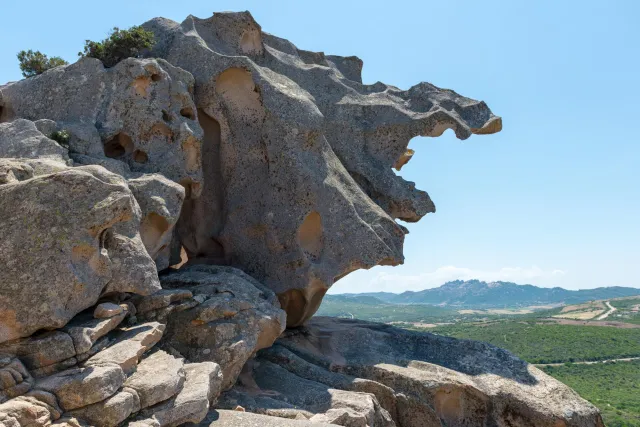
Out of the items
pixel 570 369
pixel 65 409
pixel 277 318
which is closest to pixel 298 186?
pixel 277 318

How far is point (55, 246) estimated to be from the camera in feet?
35.2

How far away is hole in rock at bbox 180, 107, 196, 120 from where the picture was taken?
61.6 ft

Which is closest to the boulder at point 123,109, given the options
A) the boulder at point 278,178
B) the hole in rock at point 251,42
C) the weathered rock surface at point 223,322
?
the boulder at point 278,178

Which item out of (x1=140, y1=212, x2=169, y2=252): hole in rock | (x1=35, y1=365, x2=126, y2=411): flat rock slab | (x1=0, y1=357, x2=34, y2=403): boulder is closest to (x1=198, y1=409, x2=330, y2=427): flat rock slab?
(x1=35, y1=365, x2=126, y2=411): flat rock slab

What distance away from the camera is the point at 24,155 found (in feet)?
46.4

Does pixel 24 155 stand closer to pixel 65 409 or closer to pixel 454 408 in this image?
pixel 65 409

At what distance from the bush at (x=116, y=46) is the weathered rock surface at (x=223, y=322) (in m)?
8.42

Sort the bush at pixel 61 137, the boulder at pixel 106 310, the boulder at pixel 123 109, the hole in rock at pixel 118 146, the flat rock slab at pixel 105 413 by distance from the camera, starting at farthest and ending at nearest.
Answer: the hole in rock at pixel 118 146, the boulder at pixel 123 109, the bush at pixel 61 137, the boulder at pixel 106 310, the flat rock slab at pixel 105 413

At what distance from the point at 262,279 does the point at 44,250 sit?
942cm

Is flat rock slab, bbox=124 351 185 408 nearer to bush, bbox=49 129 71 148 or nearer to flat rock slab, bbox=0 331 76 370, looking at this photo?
flat rock slab, bbox=0 331 76 370

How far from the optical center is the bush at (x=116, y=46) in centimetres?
1902

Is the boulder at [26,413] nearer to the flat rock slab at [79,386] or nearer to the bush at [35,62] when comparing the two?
the flat rock slab at [79,386]

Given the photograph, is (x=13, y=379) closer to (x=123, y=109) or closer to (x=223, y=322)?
(x=223, y=322)

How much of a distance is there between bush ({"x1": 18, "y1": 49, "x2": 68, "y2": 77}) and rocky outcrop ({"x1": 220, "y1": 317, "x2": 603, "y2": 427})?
13008 millimetres
